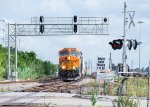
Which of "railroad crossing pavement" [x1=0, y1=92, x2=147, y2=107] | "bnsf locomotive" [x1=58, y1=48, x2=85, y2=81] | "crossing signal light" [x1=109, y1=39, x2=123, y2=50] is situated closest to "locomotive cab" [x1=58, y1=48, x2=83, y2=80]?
"bnsf locomotive" [x1=58, y1=48, x2=85, y2=81]

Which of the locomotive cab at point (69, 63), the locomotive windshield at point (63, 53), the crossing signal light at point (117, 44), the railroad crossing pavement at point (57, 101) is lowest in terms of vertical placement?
the railroad crossing pavement at point (57, 101)

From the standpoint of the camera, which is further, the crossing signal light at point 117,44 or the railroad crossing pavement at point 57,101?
the crossing signal light at point 117,44

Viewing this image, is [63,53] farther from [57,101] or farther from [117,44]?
[57,101]

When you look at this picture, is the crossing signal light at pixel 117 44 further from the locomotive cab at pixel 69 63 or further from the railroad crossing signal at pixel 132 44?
the locomotive cab at pixel 69 63

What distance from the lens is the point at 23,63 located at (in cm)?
9019

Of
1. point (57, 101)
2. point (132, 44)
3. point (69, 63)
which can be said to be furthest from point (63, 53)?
point (57, 101)

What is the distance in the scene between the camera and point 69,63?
2426 inches

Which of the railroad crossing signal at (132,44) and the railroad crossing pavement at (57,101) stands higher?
the railroad crossing signal at (132,44)

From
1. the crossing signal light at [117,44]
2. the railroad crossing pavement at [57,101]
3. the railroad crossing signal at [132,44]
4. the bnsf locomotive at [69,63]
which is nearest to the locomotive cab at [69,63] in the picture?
the bnsf locomotive at [69,63]

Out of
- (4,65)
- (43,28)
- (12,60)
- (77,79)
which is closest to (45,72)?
(12,60)

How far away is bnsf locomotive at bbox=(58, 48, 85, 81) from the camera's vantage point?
61.4 m

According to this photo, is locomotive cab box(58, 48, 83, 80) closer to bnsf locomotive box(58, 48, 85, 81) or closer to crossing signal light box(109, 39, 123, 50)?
bnsf locomotive box(58, 48, 85, 81)

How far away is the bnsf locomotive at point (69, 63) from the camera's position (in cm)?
6138

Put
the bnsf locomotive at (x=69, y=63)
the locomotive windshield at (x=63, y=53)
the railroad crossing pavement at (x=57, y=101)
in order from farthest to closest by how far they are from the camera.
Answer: the locomotive windshield at (x=63, y=53), the bnsf locomotive at (x=69, y=63), the railroad crossing pavement at (x=57, y=101)
